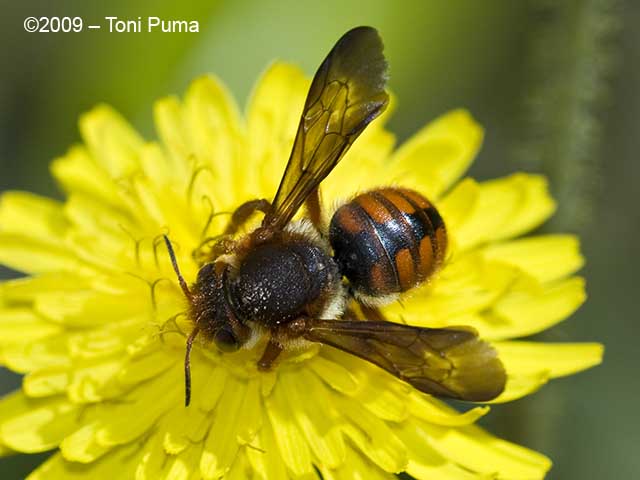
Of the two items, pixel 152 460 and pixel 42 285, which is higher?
pixel 42 285

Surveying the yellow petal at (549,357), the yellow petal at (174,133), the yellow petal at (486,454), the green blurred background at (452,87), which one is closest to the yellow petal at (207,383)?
the yellow petal at (486,454)

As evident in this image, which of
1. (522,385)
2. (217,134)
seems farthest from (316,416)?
(217,134)

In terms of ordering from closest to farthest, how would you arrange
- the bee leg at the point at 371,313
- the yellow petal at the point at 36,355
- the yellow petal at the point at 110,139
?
the bee leg at the point at 371,313 < the yellow petal at the point at 36,355 < the yellow petal at the point at 110,139

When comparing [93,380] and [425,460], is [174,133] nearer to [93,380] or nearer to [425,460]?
[93,380]

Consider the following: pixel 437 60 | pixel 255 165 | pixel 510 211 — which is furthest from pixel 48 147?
pixel 510 211

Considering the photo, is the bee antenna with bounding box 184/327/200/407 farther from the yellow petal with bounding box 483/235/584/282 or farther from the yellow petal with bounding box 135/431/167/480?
the yellow petal with bounding box 483/235/584/282

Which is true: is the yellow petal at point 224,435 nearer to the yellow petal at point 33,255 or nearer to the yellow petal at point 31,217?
the yellow petal at point 33,255
